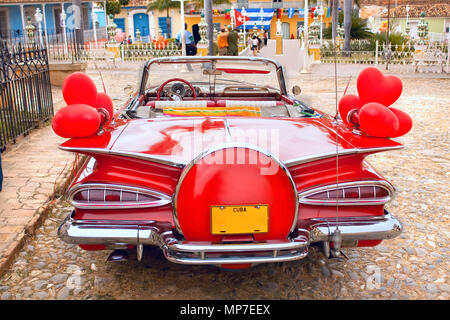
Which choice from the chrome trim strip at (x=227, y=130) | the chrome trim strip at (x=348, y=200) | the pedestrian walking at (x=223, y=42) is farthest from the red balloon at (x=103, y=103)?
the pedestrian walking at (x=223, y=42)

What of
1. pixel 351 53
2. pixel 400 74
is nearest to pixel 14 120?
pixel 400 74

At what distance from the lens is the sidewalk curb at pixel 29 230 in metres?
3.29

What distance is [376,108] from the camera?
2.80 metres

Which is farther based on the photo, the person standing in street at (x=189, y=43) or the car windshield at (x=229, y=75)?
the person standing in street at (x=189, y=43)

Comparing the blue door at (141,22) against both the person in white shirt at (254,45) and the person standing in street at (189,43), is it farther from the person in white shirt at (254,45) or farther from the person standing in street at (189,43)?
the person standing in street at (189,43)

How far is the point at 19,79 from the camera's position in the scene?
6.77 meters

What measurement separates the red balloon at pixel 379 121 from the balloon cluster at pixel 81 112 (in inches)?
63.7

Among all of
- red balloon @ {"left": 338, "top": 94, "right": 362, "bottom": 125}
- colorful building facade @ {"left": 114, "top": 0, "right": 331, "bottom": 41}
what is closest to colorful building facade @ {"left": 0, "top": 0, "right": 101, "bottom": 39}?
colorful building facade @ {"left": 114, "top": 0, "right": 331, "bottom": 41}

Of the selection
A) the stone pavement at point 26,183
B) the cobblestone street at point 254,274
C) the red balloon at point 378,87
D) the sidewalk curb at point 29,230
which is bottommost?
the cobblestone street at point 254,274

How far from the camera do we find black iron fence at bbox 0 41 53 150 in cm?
620

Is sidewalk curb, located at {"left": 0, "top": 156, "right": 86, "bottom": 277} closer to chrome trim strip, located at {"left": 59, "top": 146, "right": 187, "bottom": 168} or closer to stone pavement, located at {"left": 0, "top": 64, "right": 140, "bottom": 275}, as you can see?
stone pavement, located at {"left": 0, "top": 64, "right": 140, "bottom": 275}

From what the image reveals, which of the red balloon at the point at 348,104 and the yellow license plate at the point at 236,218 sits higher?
the red balloon at the point at 348,104

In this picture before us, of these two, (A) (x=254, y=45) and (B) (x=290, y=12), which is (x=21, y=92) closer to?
(A) (x=254, y=45)

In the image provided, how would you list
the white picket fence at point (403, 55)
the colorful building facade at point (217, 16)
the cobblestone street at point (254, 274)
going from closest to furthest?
the cobblestone street at point (254, 274) < the white picket fence at point (403, 55) < the colorful building facade at point (217, 16)
